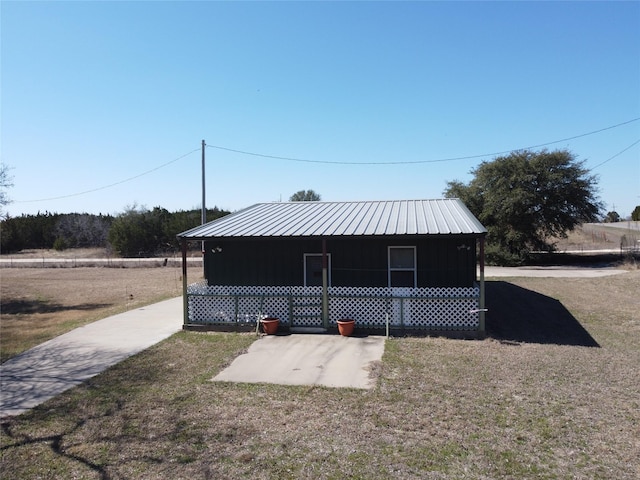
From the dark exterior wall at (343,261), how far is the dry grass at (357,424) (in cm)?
374

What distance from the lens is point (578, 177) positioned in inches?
1320

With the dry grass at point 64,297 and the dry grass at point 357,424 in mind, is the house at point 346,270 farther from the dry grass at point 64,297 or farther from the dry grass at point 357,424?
the dry grass at point 64,297

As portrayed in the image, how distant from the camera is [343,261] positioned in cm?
1360

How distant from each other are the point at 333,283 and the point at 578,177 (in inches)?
1109

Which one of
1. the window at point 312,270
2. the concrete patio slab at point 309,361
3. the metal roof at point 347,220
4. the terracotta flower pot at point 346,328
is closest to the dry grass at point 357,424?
the concrete patio slab at point 309,361

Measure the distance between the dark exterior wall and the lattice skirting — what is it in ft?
4.35

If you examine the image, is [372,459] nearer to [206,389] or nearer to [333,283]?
[206,389]

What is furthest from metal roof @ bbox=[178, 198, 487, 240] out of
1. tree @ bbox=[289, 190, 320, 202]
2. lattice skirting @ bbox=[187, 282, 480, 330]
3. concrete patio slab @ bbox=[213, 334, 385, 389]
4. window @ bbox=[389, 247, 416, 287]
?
tree @ bbox=[289, 190, 320, 202]

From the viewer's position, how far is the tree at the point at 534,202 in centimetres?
3334

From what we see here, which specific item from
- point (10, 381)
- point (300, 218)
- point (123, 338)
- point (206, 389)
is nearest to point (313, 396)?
point (206, 389)

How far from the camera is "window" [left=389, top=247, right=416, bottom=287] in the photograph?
522 inches

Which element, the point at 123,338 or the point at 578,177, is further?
the point at 578,177

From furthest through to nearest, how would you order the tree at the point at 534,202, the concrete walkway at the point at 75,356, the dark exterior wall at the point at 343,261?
1. the tree at the point at 534,202
2. the dark exterior wall at the point at 343,261
3. the concrete walkway at the point at 75,356

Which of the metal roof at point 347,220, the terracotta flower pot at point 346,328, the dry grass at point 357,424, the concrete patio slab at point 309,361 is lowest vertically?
the dry grass at point 357,424
